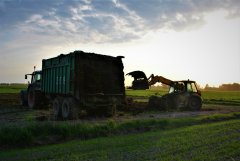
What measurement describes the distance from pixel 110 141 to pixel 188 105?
16.3 metres

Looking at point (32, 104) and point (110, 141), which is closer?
point (110, 141)

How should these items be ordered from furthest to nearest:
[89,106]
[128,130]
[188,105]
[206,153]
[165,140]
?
[188,105]
[89,106]
[128,130]
[165,140]
[206,153]

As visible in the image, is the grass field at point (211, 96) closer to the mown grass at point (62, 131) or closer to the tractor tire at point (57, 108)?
the tractor tire at point (57, 108)

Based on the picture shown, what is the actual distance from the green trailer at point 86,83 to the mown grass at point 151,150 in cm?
711

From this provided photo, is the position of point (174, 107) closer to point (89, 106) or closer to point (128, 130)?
point (89, 106)

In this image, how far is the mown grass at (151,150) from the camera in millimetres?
9180

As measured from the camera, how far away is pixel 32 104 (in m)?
28.0

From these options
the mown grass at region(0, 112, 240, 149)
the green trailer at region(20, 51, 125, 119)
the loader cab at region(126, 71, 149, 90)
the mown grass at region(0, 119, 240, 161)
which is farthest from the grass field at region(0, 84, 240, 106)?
the mown grass at region(0, 119, 240, 161)

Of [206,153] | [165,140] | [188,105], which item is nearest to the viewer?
[206,153]

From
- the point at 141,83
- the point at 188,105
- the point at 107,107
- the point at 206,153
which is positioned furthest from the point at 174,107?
the point at 206,153

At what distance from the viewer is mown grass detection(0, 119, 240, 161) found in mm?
9180

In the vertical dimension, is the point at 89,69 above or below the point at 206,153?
above

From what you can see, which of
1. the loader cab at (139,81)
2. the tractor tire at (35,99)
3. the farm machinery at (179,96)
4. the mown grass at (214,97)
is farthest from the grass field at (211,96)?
the tractor tire at (35,99)

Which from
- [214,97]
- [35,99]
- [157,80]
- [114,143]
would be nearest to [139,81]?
[157,80]
